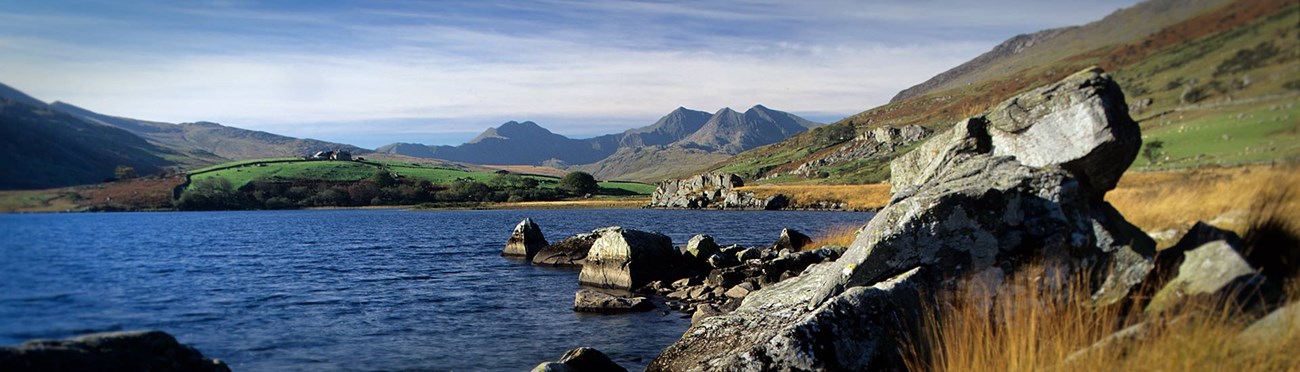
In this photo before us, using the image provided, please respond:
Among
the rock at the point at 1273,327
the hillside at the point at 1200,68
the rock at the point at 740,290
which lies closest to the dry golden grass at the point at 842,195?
the rock at the point at 740,290

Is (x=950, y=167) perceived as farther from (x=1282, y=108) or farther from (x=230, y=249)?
(x=230, y=249)

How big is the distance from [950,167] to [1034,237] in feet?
11.8

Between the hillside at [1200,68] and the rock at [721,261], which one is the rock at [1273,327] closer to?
the hillside at [1200,68]

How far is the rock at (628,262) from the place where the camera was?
96.9ft

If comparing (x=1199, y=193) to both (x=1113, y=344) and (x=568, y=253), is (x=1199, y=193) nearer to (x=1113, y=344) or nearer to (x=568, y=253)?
(x=1113, y=344)

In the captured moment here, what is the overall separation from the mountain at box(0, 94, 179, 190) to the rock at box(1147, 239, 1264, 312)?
50.4ft

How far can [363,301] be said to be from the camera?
26031mm

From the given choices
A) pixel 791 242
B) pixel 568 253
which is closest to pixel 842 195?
pixel 791 242

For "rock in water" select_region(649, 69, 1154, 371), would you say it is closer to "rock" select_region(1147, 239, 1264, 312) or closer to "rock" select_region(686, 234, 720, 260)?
"rock" select_region(1147, 239, 1264, 312)

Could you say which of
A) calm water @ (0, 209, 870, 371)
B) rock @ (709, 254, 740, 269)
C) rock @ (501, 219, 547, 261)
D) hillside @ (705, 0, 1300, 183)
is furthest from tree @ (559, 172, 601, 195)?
hillside @ (705, 0, 1300, 183)

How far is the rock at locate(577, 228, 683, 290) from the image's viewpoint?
2955cm

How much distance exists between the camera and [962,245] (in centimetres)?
1049

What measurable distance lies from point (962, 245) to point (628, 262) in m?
20.2

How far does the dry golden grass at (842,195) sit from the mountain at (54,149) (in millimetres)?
86493
